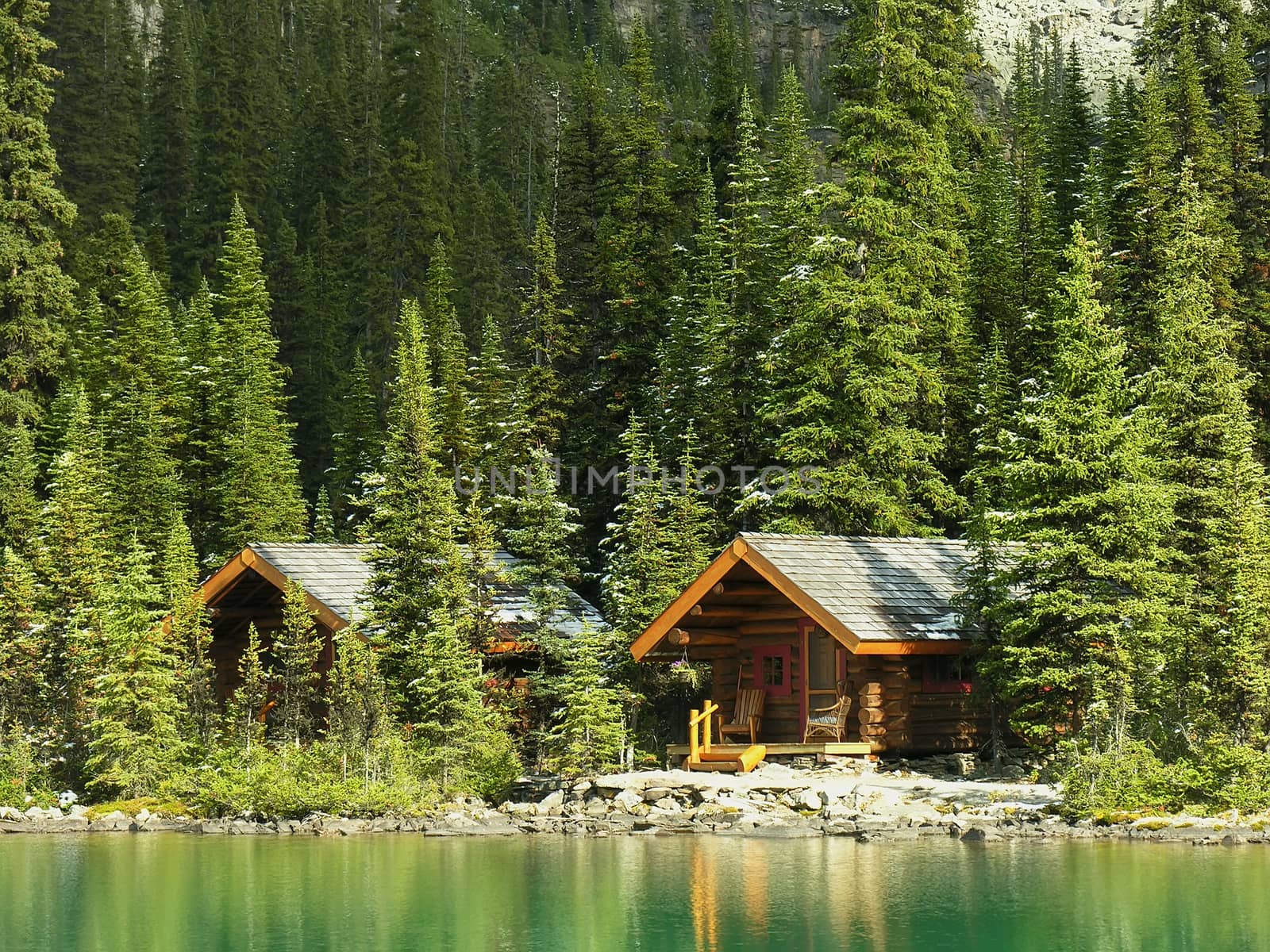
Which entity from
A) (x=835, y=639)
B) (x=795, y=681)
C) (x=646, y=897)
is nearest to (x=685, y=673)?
(x=795, y=681)

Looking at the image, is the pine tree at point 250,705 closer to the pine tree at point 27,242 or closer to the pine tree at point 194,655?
the pine tree at point 194,655

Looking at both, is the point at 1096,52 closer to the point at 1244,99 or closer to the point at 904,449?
the point at 1244,99

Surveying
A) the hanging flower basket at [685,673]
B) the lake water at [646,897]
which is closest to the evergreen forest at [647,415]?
the hanging flower basket at [685,673]

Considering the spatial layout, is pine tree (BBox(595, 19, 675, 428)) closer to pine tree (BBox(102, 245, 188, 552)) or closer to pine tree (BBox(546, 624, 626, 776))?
pine tree (BBox(102, 245, 188, 552))

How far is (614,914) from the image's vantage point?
18188 millimetres

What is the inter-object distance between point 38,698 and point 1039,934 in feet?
86.5

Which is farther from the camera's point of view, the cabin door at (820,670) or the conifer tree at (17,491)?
the conifer tree at (17,491)

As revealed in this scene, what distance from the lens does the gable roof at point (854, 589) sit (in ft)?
104

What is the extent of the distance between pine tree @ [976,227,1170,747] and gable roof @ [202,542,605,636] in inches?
394

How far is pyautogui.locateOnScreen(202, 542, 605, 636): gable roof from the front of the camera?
36250 mm

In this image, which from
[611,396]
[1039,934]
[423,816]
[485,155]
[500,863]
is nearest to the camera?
[1039,934]

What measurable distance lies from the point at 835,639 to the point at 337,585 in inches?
484

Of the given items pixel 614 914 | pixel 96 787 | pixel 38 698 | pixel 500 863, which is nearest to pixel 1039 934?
pixel 614 914

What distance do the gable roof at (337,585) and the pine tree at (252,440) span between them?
41.4 ft
